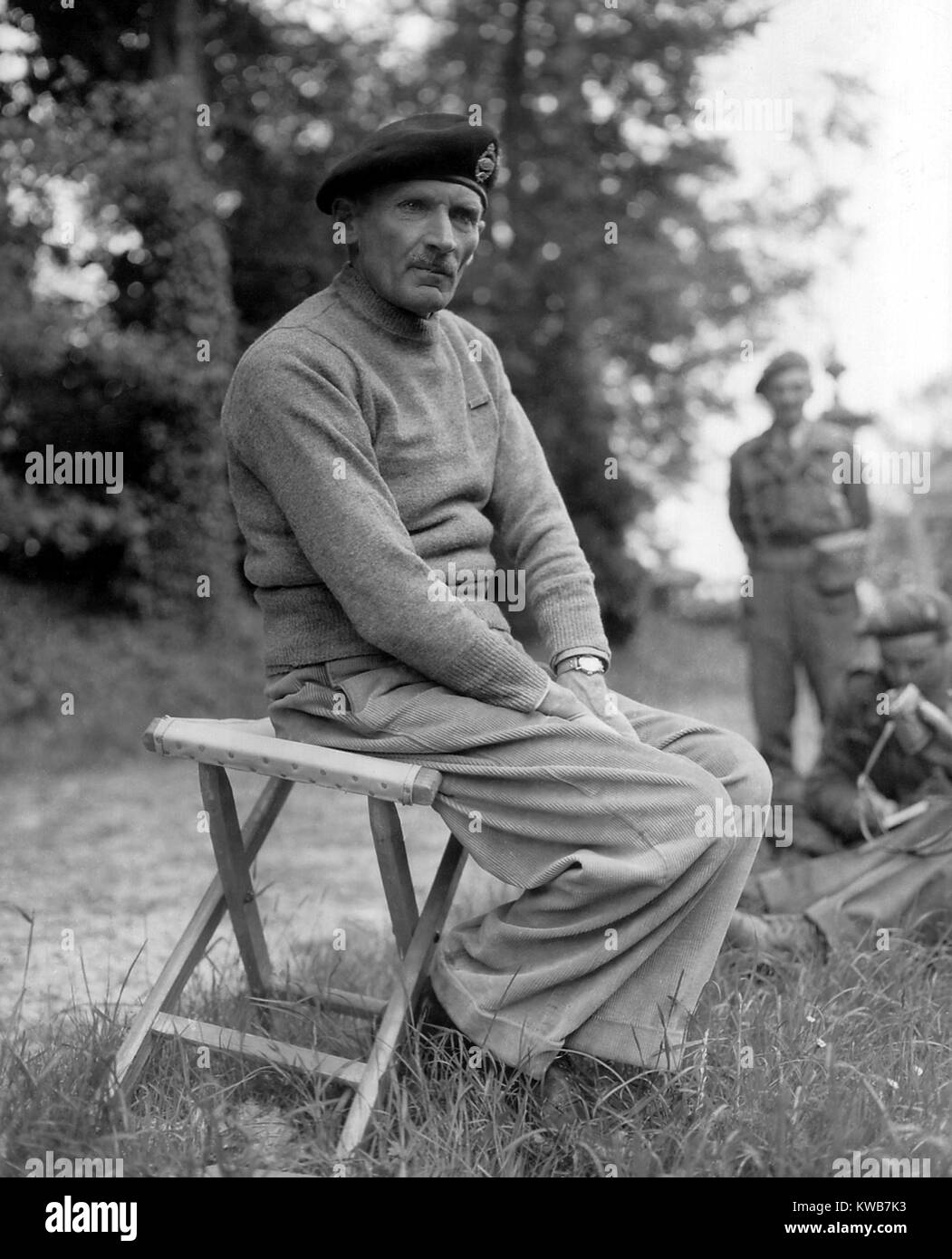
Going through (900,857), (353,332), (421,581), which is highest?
(353,332)

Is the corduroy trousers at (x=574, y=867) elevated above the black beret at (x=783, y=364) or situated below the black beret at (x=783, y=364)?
below

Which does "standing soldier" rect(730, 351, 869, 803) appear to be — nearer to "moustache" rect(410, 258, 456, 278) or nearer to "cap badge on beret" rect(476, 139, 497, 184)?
"cap badge on beret" rect(476, 139, 497, 184)

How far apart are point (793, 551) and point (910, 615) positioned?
4.69ft

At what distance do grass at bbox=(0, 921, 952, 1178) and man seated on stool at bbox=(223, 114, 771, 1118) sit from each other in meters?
0.13

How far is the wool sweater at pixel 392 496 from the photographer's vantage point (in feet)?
8.34

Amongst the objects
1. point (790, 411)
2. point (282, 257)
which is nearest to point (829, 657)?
point (790, 411)

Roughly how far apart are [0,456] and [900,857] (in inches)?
285

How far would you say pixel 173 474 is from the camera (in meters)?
9.83

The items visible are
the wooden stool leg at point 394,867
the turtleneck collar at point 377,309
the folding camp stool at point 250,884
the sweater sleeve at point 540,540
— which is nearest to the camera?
the folding camp stool at point 250,884

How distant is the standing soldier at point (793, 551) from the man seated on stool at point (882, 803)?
1.07 metres

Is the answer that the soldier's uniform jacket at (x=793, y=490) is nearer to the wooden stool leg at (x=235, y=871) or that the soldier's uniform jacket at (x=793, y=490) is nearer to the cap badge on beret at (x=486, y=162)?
the cap badge on beret at (x=486, y=162)

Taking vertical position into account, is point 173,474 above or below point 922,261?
above

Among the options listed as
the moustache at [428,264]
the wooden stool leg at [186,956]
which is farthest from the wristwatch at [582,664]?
the moustache at [428,264]
